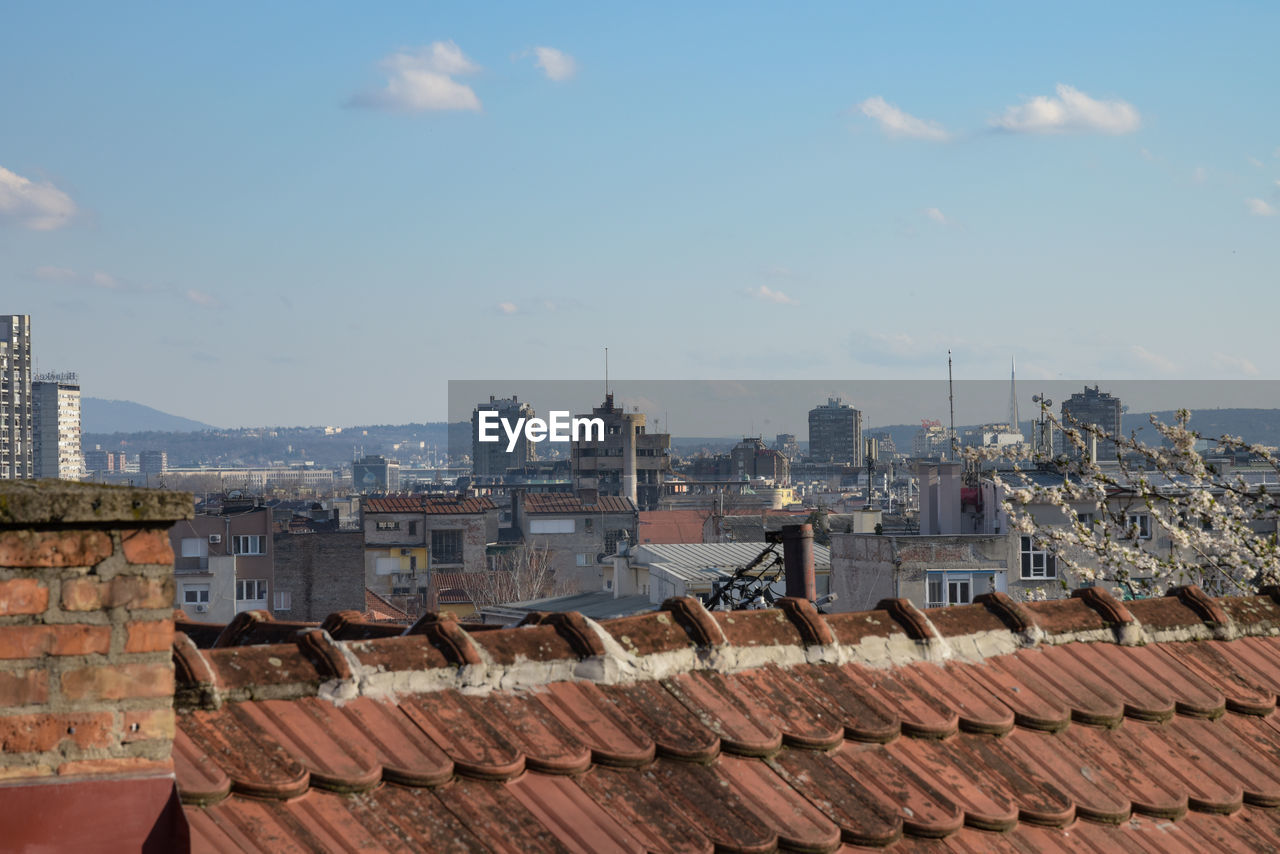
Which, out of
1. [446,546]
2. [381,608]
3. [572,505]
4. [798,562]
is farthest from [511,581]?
[798,562]

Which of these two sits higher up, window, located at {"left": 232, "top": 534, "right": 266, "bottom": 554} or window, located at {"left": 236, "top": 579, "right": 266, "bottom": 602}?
window, located at {"left": 232, "top": 534, "right": 266, "bottom": 554}

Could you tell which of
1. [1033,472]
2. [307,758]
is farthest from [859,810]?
[1033,472]

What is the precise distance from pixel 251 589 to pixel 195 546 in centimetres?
367

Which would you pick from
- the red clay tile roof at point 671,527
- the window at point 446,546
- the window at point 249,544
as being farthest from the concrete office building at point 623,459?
the window at point 249,544

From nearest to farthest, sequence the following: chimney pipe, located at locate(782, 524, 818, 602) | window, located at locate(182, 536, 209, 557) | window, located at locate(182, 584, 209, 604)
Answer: chimney pipe, located at locate(782, 524, 818, 602) → window, located at locate(182, 584, 209, 604) → window, located at locate(182, 536, 209, 557)

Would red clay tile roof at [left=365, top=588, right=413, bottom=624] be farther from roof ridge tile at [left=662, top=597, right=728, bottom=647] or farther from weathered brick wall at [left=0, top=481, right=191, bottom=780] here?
weathered brick wall at [left=0, top=481, right=191, bottom=780]

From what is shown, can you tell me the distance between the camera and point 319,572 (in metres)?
67.3

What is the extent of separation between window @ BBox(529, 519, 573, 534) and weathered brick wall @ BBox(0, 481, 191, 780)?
86913 mm

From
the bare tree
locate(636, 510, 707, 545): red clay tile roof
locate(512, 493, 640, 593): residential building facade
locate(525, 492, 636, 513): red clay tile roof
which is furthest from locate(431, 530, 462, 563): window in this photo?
locate(525, 492, 636, 513): red clay tile roof

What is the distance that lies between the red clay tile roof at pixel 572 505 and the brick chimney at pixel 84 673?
86761 millimetres

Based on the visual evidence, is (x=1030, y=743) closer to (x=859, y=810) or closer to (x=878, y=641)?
(x=878, y=641)

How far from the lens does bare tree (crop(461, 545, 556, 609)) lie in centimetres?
6744

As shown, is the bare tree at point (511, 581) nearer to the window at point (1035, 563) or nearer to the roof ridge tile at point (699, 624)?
the window at point (1035, 563)

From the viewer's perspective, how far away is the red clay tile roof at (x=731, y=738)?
374 centimetres
